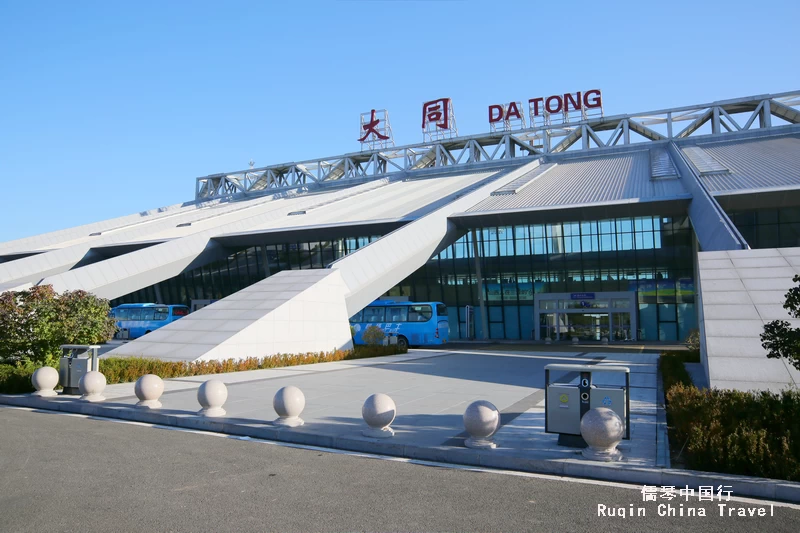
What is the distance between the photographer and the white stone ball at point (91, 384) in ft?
41.5

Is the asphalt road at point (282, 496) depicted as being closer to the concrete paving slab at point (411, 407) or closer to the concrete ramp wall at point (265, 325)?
the concrete paving slab at point (411, 407)

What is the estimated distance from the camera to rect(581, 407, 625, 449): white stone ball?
7680mm

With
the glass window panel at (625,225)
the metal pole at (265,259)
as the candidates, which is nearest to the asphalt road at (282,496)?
the glass window panel at (625,225)

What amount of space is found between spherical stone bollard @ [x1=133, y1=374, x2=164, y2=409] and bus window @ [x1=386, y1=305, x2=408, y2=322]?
72.8ft

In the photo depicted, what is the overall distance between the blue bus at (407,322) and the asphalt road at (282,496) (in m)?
24.6

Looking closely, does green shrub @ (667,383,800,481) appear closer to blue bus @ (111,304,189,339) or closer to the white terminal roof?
the white terminal roof

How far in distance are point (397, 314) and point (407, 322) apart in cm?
71

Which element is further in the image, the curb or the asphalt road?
the curb

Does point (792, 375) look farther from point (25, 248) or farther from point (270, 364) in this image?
point (25, 248)

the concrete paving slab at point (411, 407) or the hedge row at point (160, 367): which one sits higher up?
the hedge row at point (160, 367)

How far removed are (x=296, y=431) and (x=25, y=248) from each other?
43.4 m

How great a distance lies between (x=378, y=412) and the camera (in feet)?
30.1

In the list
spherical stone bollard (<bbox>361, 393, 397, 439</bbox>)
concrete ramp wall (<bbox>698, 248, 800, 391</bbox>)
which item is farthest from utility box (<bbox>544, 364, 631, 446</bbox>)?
concrete ramp wall (<bbox>698, 248, 800, 391</bbox>)

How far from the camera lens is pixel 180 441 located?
938 cm
